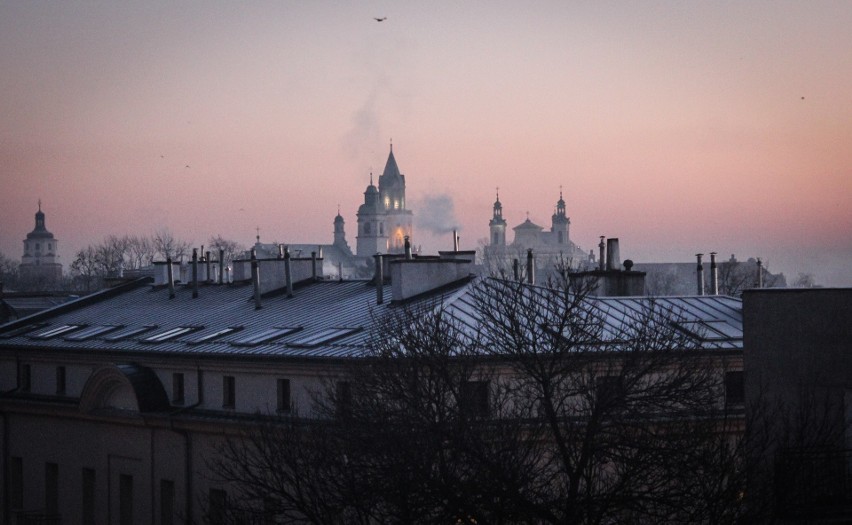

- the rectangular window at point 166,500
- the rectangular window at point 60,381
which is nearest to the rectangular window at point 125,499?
the rectangular window at point 166,500

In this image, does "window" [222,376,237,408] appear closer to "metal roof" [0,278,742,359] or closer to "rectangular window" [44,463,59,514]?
"metal roof" [0,278,742,359]

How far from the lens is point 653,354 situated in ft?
91.3

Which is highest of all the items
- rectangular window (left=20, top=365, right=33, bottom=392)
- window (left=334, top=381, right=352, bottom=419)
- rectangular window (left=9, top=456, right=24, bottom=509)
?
window (left=334, top=381, right=352, bottom=419)

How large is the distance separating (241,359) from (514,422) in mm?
14372

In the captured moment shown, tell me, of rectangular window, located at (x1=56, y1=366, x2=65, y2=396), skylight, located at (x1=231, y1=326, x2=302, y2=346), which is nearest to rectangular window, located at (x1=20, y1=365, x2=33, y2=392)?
rectangular window, located at (x1=56, y1=366, x2=65, y2=396)

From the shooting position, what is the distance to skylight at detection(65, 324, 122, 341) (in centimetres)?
4869

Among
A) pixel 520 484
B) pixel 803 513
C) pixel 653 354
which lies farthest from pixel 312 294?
pixel 803 513

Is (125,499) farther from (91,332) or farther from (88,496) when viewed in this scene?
(91,332)

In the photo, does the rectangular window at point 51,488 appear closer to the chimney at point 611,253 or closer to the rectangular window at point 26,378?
the rectangular window at point 26,378

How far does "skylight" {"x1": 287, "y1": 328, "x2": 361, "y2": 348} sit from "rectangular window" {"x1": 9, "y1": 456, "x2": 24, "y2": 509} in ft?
48.5

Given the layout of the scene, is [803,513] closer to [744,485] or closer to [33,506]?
[744,485]

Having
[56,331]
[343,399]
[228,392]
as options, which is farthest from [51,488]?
[343,399]

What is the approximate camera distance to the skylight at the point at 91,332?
160 ft

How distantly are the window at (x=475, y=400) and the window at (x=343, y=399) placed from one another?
7.13 ft
